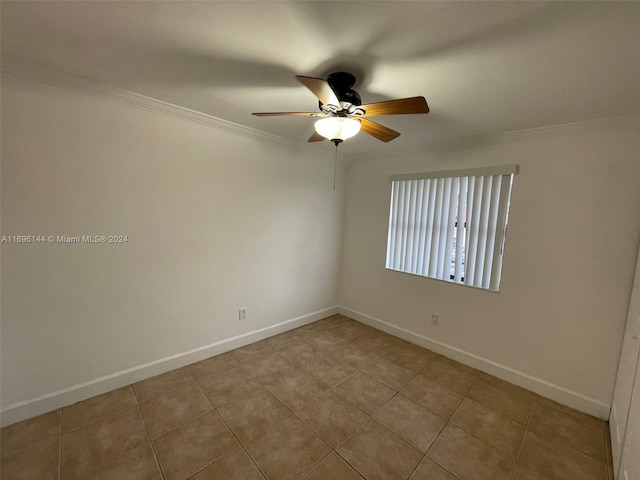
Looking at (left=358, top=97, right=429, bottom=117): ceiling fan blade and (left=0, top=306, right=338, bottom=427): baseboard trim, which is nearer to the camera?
(left=358, top=97, right=429, bottom=117): ceiling fan blade

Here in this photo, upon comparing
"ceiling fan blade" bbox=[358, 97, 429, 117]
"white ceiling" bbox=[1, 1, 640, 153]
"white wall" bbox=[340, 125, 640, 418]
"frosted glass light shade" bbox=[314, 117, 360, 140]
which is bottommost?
"white wall" bbox=[340, 125, 640, 418]

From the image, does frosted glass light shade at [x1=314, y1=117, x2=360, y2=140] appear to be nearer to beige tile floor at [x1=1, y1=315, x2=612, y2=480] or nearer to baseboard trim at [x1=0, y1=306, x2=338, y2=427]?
beige tile floor at [x1=1, y1=315, x2=612, y2=480]

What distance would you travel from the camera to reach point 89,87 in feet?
5.96

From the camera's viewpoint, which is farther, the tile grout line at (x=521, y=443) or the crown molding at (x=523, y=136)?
the crown molding at (x=523, y=136)

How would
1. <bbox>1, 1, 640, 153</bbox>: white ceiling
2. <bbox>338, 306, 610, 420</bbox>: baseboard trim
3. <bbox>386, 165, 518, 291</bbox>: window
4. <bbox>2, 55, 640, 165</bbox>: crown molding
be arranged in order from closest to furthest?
<bbox>1, 1, 640, 153</bbox>: white ceiling, <bbox>2, 55, 640, 165</bbox>: crown molding, <bbox>338, 306, 610, 420</bbox>: baseboard trim, <bbox>386, 165, 518, 291</bbox>: window

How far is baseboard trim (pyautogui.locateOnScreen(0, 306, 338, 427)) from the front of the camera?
1745mm

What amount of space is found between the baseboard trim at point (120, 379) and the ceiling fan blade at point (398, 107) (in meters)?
2.55

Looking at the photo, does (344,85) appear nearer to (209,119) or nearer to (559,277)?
(209,119)

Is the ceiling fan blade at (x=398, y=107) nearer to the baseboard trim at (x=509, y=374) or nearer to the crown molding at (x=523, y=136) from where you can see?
the crown molding at (x=523, y=136)

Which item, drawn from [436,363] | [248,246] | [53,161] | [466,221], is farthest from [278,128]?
[436,363]

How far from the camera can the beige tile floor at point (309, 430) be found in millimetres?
1504

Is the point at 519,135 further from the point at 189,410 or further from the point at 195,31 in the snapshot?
the point at 189,410

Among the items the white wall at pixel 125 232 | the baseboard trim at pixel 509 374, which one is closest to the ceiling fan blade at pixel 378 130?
the white wall at pixel 125 232

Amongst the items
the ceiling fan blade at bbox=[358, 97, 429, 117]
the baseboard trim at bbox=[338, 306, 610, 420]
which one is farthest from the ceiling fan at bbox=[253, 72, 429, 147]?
the baseboard trim at bbox=[338, 306, 610, 420]
